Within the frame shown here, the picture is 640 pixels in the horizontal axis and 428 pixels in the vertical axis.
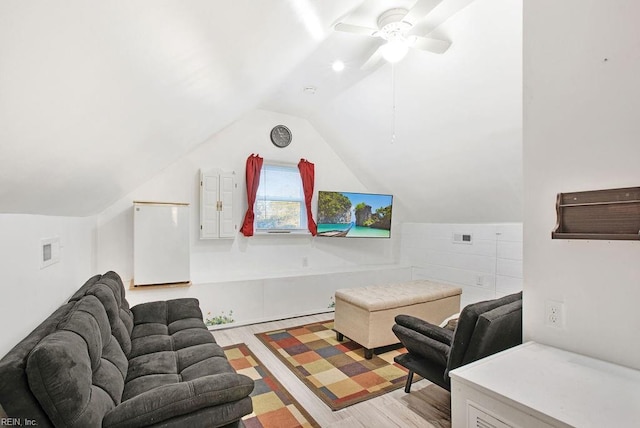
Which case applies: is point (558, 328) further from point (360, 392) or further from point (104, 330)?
point (104, 330)

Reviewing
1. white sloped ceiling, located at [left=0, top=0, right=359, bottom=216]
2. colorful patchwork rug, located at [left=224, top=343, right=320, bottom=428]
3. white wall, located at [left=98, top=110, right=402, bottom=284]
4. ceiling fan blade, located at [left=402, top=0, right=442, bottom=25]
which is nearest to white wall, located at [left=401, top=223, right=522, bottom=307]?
white wall, located at [left=98, top=110, right=402, bottom=284]

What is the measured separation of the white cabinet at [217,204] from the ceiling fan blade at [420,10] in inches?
116

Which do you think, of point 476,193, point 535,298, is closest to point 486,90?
point 476,193

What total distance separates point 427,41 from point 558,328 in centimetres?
209

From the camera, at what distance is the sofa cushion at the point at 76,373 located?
114 centimetres

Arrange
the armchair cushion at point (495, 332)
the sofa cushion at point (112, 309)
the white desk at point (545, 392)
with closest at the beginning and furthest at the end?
the white desk at point (545, 392) < the armchair cushion at point (495, 332) < the sofa cushion at point (112, 309)

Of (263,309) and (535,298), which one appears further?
(263,309)

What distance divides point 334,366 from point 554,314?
2.10 metres

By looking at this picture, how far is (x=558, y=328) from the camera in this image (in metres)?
1.46

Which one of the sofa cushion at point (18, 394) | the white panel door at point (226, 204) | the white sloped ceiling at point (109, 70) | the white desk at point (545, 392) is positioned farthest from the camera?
the white panel door at point (226, 204)

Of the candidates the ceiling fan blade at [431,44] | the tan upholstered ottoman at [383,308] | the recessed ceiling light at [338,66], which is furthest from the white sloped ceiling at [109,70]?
the tan upholstered ottoman at [383,308]

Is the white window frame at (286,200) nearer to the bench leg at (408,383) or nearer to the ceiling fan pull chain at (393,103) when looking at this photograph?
the ceiling fan pull chain at (393,103)

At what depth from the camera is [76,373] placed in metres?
1.25

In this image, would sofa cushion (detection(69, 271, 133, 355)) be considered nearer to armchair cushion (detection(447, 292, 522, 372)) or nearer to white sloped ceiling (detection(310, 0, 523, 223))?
armchair cushion (detection(447, 292, 522, 372))
